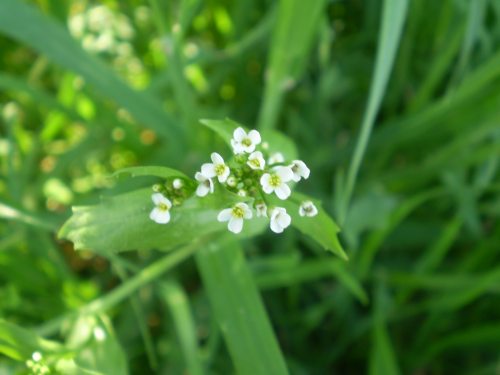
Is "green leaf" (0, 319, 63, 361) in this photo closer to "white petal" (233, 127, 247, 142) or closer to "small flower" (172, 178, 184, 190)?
"small flower" (172, 178, 184, 190)

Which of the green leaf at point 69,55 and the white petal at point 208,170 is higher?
the green leaf at point 69,55

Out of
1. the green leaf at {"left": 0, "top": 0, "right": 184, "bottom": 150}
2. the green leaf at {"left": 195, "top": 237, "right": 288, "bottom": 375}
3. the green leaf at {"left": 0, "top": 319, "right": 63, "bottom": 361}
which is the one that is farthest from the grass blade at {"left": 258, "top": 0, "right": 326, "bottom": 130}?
the green leaf at {"left": 0, "top": 319, "right": 63, "bottom": 361}

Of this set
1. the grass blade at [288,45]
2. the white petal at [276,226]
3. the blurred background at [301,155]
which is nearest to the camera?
the white petal at [276,226]

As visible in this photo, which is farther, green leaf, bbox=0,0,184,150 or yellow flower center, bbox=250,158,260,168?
green leaf, bbox=0,0,184,150

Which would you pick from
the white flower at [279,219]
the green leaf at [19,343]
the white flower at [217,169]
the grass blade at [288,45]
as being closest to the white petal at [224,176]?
the white flower at [217,169]

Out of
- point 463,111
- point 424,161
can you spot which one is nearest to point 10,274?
point 424,161

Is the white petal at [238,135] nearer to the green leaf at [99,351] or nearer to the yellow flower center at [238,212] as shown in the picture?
the yellow flower center at [238,212]

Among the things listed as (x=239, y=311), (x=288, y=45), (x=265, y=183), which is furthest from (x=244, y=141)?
(x=288, y=45)

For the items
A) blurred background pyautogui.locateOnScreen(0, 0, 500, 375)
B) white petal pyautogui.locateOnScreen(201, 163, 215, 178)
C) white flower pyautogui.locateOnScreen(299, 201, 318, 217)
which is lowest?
white flower pyautogui.locateOnScreen(299, 201, 318, 217)
